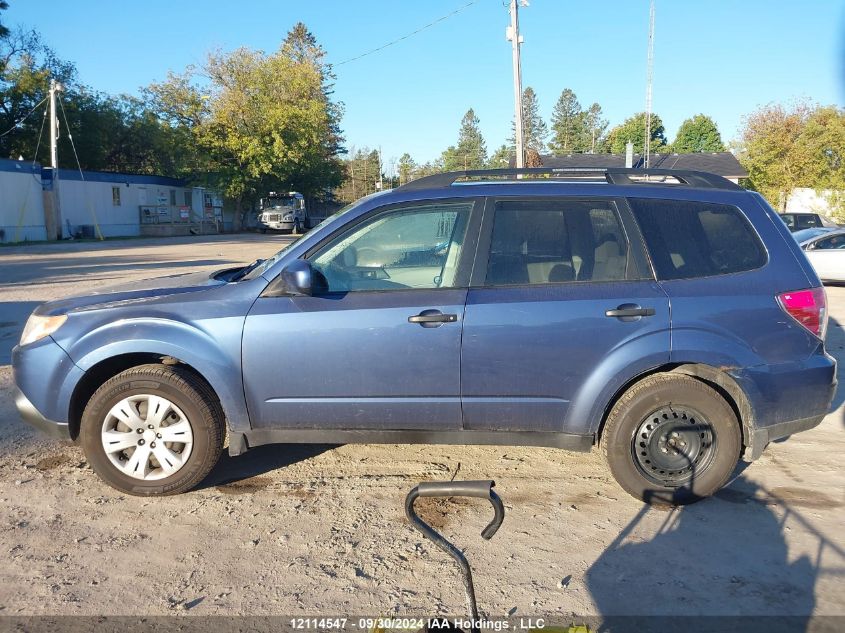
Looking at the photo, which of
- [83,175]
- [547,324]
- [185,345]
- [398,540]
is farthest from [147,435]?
[83,175]

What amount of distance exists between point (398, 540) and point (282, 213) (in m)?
43.8

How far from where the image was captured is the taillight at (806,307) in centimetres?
393

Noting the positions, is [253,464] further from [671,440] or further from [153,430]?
[671,440]

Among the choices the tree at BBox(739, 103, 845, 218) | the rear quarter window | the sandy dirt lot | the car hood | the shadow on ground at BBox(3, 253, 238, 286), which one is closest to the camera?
the sandy dirt lot

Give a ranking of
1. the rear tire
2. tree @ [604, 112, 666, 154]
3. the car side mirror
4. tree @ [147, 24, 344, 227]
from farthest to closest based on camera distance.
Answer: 1. tree @ [604, 112, 666, 154]
2. tree @ [147, 24, 344, 227]
3. the rear tire
4. the car side mirror

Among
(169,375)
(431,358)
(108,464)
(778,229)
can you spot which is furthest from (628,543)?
(108,464)

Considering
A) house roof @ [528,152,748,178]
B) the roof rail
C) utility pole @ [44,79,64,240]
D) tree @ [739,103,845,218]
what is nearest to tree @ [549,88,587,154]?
house roof @ [528,152,748,178]

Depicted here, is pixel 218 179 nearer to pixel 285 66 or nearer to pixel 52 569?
pixel 285 66

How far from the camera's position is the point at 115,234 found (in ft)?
131

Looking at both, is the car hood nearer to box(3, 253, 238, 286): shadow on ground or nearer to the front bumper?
the front bumper

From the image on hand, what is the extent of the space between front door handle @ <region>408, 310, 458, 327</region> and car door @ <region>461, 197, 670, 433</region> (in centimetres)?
9

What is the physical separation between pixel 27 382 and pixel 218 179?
4364cm

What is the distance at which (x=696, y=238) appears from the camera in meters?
4.09

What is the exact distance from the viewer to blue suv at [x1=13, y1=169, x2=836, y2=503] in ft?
12.6
